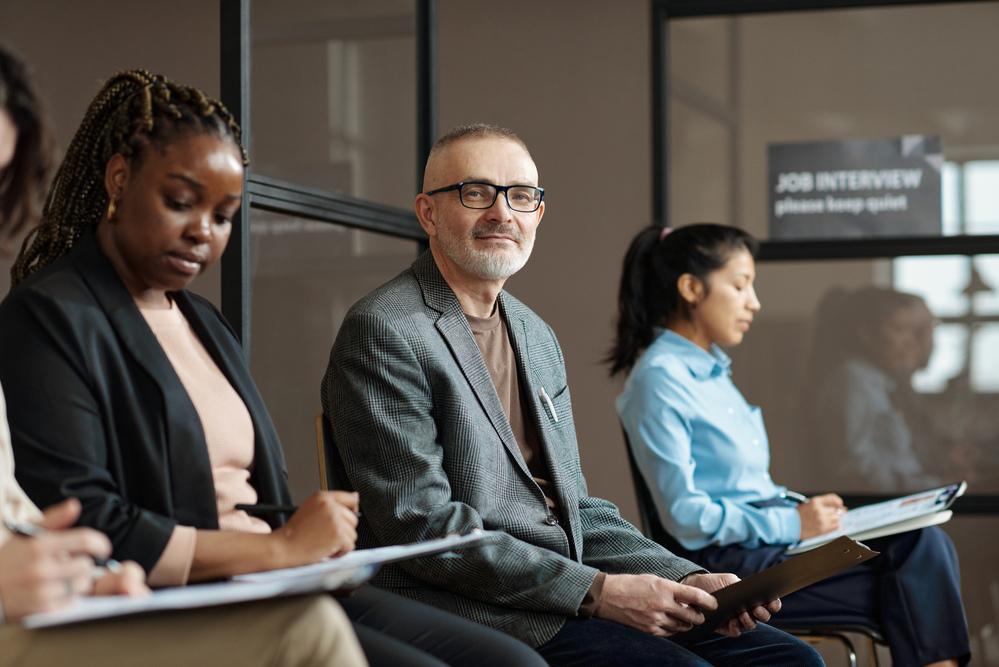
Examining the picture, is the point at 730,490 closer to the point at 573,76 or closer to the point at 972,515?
the point at 972,515

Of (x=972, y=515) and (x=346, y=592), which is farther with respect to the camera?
(x=972, y=515)

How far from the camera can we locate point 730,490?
3.16 meters

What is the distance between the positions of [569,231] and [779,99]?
928mm

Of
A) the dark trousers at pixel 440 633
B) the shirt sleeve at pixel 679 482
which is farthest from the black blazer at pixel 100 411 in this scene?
the shirt sleeve at pixel 679 482

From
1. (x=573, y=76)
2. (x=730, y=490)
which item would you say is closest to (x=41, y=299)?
(x=730, y=490)

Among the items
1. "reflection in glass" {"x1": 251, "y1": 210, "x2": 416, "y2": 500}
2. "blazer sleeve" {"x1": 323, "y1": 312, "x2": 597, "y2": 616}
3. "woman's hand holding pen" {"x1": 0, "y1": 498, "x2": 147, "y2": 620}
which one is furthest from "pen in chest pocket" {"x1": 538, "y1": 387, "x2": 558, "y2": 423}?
"reflection in glass" {"x1": 251, "y1": 210, "x2": 416, "y2": 500}

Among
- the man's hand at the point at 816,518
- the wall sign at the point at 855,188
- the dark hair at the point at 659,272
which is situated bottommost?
the man's hand at the point at 816,518

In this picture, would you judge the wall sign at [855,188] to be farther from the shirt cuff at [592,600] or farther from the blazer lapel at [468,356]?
the shirt cuff at [592,600]

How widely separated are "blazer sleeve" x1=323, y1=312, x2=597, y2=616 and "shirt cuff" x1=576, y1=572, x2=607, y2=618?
2 centimetres

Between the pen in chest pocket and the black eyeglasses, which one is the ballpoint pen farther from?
the black eyeglasses

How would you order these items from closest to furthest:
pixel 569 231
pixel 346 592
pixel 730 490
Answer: pixel 346 592 → pixel 730 490 → pixel 569 231

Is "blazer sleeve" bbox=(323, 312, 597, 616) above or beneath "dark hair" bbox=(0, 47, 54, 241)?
beneath

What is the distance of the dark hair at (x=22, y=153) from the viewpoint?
1443mm

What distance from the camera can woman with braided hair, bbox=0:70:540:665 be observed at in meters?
1.59
